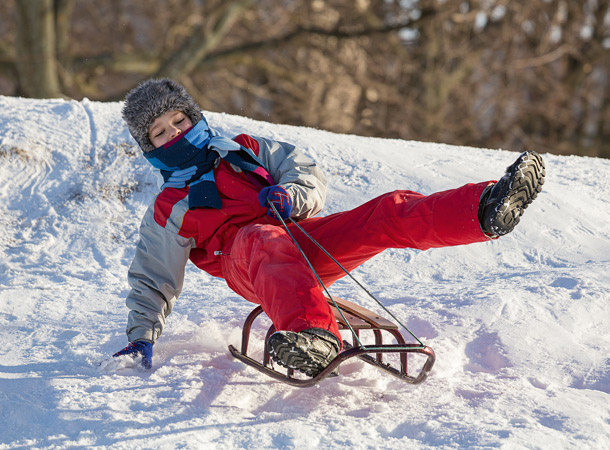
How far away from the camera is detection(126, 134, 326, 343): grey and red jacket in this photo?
A: 9.08 feet

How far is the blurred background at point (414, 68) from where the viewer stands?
46.3 ft

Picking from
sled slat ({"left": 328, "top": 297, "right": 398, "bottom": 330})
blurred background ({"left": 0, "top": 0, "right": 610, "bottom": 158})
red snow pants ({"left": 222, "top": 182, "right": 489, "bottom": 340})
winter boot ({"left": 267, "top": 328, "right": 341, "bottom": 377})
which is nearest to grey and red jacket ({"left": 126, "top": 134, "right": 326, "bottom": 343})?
red snow pants ({"left": 222, "top": 182, "right": 489, "bottom": 340})

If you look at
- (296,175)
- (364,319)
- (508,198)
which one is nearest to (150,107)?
(296,175)

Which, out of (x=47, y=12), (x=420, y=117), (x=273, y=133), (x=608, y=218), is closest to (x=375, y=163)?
(x=273, y=133)

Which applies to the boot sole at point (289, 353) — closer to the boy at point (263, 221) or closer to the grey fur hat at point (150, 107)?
the boy at point (263, 221)

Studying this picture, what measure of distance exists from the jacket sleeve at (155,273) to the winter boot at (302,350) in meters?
0.85

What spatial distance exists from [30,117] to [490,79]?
12.7m

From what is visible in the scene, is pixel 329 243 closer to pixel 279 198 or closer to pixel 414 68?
pixel 279 198

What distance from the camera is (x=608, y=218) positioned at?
A: 4.33 metres

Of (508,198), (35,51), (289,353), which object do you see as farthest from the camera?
(35,51)

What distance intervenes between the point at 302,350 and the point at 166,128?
127 centimetres

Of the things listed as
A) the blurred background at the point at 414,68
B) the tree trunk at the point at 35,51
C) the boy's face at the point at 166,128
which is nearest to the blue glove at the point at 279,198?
the boy's face at the point at 166,128

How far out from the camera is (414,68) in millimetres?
14680

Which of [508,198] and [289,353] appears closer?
[289,353]
